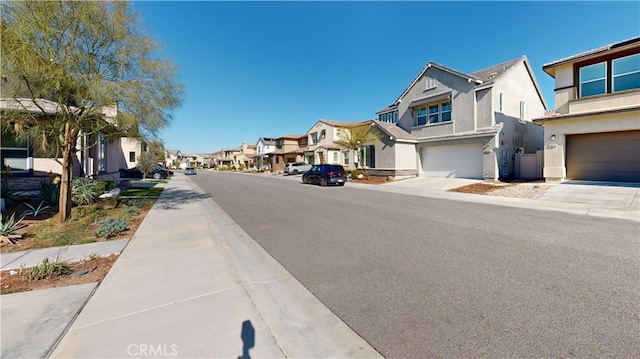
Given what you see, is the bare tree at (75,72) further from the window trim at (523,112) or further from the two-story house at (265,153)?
the two-story house at (265,153)

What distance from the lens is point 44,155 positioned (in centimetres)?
1129

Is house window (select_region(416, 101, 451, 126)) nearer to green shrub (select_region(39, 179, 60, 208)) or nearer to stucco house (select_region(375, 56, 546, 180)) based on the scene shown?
stucco house (select_region(375, 56, 546, 180))

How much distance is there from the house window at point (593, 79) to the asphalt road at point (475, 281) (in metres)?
10.5

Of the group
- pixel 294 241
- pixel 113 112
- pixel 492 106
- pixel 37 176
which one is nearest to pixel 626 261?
pixel 294 241

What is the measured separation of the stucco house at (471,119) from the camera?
18.9 meters

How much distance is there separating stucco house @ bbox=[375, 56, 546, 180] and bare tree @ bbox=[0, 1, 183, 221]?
61.1ft

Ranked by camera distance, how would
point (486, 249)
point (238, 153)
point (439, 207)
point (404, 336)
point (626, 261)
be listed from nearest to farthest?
1. point (404, 336)
2. point (626, 261)
3. point (486, 249)
4. point (439, 207)
5. point (238, 153)

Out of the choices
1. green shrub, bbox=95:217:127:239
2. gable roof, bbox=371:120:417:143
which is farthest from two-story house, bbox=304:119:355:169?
green shrub, bbox=95:217:127:239

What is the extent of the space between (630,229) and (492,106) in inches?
560

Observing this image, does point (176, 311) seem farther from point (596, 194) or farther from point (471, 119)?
point (471, 119)

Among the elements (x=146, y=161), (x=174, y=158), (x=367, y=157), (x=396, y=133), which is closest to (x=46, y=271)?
(x=396, y=133)

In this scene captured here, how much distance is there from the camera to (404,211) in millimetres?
9898

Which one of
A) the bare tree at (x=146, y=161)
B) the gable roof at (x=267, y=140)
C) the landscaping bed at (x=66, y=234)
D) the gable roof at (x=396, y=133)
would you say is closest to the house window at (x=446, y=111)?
the gable roof at (x=396, y=133)

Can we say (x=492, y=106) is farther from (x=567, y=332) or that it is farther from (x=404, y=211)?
(x=567, y=332)
